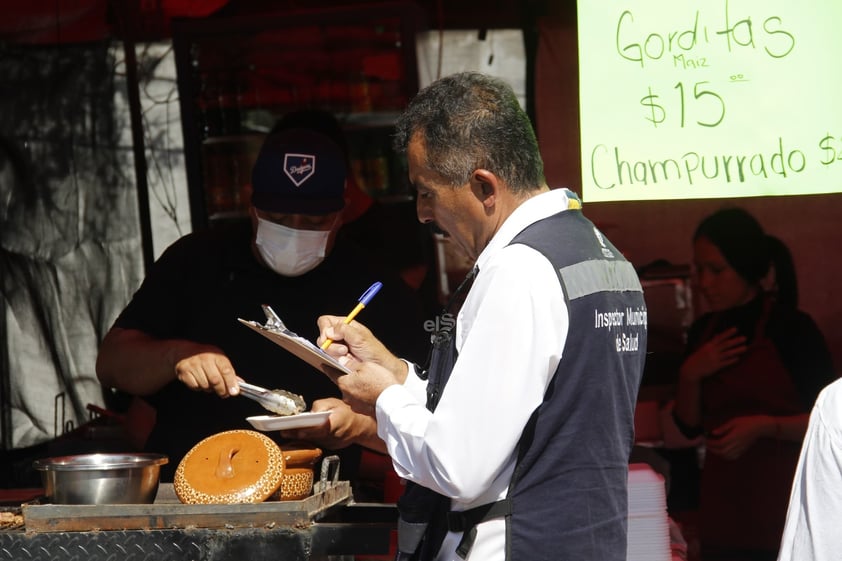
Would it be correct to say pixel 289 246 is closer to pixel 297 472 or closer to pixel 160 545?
pixel 297 472

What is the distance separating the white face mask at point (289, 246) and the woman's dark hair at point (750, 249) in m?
1.89

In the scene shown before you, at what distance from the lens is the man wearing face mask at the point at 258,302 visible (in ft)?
11.3

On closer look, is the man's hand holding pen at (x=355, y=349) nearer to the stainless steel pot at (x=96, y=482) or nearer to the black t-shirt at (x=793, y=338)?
the stainless steel pot at (x=96, y=482)

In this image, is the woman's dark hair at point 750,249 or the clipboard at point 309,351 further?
the woman's dark hair at point 750,249

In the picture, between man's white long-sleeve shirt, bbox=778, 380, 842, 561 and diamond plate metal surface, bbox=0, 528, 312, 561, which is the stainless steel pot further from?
man's white long-sleeve shirt, bbox=778, 380, 842, 561

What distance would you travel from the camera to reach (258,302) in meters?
3.53

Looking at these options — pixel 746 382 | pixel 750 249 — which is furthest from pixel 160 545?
pixel 750 249

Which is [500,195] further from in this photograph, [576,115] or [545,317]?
[576,115]

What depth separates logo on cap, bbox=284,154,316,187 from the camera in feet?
11.3

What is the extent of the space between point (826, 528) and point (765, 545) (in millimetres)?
2262

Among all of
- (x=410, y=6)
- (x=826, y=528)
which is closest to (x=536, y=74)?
(x=410, y=6)

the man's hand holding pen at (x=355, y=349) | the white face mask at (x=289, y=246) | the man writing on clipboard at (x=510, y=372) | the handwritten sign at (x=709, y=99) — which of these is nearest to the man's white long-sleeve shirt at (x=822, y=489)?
the man writing on clipboard at (x=510, y=372)

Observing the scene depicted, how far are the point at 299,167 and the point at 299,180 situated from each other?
1.8 inches

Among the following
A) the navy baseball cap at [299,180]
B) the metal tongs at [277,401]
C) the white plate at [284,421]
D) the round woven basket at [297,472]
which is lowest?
the round woven basket at [297,472]
